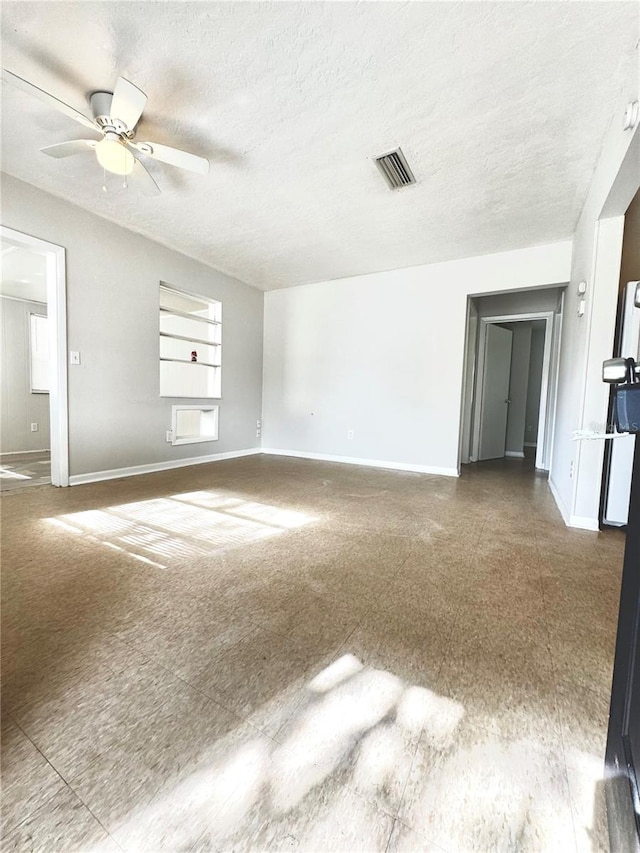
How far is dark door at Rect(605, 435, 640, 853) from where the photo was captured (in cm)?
54

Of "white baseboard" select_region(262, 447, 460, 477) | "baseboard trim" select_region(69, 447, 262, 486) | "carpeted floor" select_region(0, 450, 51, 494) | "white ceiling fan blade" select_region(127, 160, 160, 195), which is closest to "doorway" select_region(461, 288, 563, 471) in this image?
"white baseboard" select_region(262, 447, 460, 477)

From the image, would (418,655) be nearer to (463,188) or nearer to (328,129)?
(328,129)

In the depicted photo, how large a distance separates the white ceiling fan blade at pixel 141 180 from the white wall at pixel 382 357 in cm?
276

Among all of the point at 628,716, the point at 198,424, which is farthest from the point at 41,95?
the point at 198,424

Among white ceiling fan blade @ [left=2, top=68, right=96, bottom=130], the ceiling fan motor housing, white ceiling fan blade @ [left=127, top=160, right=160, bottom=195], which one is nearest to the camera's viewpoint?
white ceiling fan blade @ [left=2, top=68, right=96, bottom=130]

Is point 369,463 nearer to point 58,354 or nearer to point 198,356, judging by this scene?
point 198,356

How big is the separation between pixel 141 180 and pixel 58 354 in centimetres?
168

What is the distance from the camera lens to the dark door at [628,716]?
54 cm

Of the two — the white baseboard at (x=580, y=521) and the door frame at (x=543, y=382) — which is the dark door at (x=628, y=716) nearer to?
the white baseboard at (x=580, y=521)

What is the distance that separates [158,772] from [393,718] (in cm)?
57

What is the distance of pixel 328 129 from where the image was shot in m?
2.09

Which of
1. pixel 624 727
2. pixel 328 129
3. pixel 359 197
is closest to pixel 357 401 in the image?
pixel 359 197

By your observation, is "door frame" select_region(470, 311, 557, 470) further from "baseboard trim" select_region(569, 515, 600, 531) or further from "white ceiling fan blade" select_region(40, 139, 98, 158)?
"white ceiling fan blade" select_region(40, 139, 98, 158)

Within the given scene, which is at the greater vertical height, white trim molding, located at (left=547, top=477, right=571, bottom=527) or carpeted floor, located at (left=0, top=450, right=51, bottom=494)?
white trim molding, located at (left=547, top=477, right=571, bottom=527)
